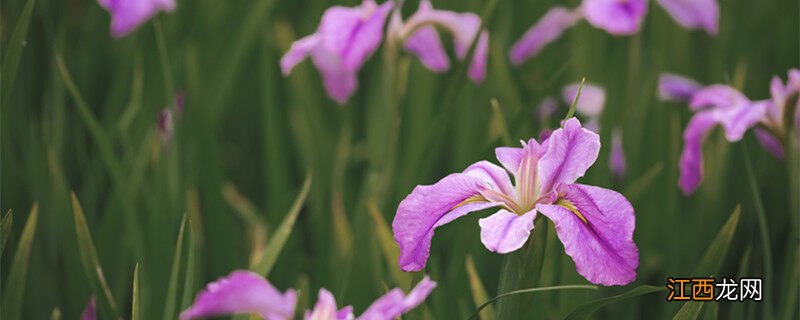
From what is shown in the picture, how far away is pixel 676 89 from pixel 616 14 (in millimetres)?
175

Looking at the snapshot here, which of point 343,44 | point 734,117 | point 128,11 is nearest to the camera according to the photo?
point 734,117

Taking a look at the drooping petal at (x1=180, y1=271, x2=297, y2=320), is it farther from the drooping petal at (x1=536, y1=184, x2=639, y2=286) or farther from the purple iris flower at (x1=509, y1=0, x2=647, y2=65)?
the purple iris flower at (x1=509, y1=0, x2=647, y2=65)

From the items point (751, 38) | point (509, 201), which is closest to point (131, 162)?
point (509, 201)

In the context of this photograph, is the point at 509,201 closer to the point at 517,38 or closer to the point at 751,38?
the point at 517,38

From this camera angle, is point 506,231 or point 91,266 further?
point 91,266

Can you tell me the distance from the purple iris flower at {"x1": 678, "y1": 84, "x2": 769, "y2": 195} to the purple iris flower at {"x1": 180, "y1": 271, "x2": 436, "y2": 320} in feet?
1.78

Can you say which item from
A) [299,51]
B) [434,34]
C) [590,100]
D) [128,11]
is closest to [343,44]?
[299,51]

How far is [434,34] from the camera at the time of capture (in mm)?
1258

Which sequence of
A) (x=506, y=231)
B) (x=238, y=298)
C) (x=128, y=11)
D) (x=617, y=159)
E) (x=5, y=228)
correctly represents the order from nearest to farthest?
(x=238, y=298) < (x=506, y=231) < (x=5, y=228) < (x=128, y=11) < (x=617, y=159)

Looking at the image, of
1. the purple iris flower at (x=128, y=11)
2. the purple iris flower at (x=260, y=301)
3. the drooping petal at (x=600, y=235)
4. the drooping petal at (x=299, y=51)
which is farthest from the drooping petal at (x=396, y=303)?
the purple iris flower at (x=128, y=11)

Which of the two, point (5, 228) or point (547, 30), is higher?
point (547, 30)

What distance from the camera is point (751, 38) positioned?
1774 mm

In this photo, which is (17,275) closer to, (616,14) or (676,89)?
(616,14)

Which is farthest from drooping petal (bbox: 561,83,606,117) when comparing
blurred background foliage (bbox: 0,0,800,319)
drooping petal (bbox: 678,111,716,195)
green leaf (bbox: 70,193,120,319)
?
green leaf (bbox: 70,193,120,319)
